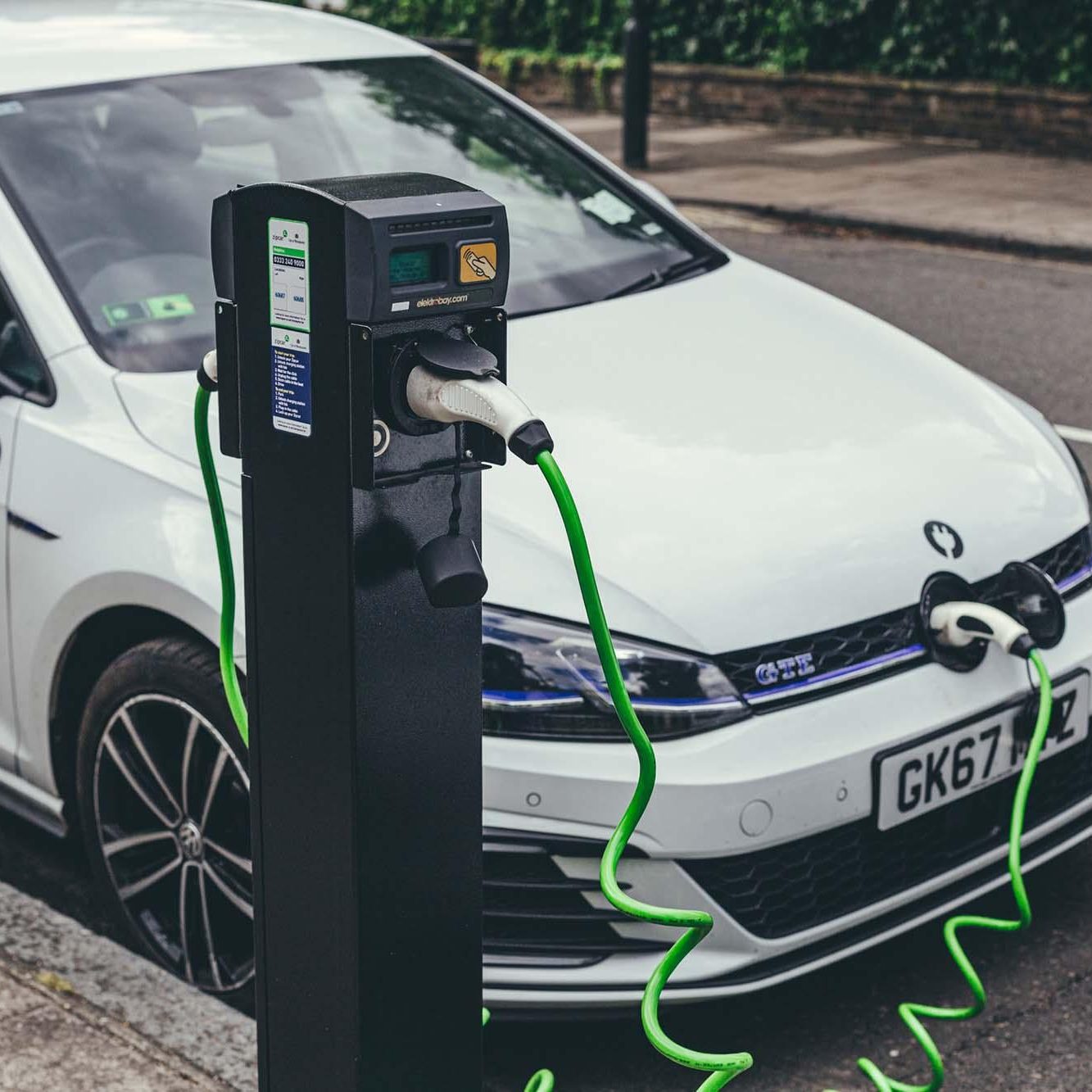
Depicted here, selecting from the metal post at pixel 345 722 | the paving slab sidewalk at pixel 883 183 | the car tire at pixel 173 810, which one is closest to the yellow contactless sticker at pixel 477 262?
the metal post at pixel 345 722

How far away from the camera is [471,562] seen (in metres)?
2.00

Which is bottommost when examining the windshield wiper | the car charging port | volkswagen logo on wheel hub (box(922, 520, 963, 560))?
the car charging port

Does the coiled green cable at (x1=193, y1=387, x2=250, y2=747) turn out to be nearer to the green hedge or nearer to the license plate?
the license plate

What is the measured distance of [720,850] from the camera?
2973mm

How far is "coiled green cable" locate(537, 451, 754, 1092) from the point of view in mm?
1982

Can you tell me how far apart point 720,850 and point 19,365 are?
5.40 ft

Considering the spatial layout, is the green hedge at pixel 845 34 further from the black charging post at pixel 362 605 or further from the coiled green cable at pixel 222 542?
the black charging post at pixel 362 605

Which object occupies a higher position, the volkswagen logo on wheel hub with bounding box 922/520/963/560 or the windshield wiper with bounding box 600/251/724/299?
the windshield wiper with bounding box 600/251/724/299

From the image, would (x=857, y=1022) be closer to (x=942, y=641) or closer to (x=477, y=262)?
(x=942, y=641)

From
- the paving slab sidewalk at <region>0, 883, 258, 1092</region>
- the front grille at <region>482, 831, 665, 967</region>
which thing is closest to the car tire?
the paving slab sidewalk at <region>0, 883, 258, 1092</region>

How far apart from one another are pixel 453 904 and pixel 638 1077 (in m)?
1.20

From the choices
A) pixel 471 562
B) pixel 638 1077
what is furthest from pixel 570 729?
→ pixel 471 562

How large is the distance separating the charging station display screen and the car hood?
1174 mm

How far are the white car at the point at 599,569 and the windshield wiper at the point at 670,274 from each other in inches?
1.2
